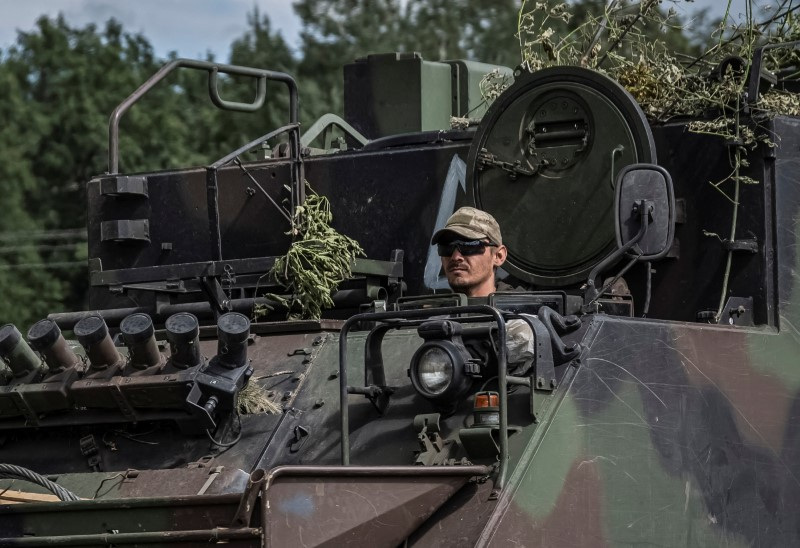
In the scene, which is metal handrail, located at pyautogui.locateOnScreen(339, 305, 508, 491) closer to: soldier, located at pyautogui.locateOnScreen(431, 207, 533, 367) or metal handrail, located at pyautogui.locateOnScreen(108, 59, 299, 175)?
soldier, located at pyautogui.locateOnScreen(431, 207, 533, 367)

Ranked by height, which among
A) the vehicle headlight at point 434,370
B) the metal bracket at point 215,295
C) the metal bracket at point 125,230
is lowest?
the vehicle headlight at point 434,370

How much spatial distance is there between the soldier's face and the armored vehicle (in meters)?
0.30

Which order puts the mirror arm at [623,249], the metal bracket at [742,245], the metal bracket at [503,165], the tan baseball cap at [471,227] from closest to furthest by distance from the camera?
1. the mirror arm at [623,249]
2. the metal bracket at [742,245]
3. the tan baseball cap at [471,227]
4. the metal bracket at [503,165]

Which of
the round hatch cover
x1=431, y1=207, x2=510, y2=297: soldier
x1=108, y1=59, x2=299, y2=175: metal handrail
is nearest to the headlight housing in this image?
x1=431, y1=207, x2=510, y2=297: soldier

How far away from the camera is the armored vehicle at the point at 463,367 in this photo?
5652 millimetres

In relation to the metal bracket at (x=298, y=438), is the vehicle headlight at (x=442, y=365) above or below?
above

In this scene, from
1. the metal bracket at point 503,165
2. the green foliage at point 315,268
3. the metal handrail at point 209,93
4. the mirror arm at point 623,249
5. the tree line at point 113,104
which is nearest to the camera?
the mirror arm at point 623,249

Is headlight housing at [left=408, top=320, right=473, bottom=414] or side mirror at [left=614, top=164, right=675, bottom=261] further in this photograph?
side mirror at [left=614, top=164, right=675, bottom=261]

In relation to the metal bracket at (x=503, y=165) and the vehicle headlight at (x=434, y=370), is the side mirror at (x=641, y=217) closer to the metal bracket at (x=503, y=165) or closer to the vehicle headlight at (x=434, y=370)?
the vehicle headlight at (x=434, y=370)

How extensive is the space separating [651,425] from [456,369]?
776 mm

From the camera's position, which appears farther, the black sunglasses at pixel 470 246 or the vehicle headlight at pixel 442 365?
the black sunglasses at pixel 470 246

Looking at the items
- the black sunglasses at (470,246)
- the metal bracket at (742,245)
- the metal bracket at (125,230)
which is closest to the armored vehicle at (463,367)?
the metal bracket at (742,245)

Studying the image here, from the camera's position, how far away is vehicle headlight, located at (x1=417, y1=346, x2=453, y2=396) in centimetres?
595

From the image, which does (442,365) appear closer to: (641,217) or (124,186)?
(641,217)
